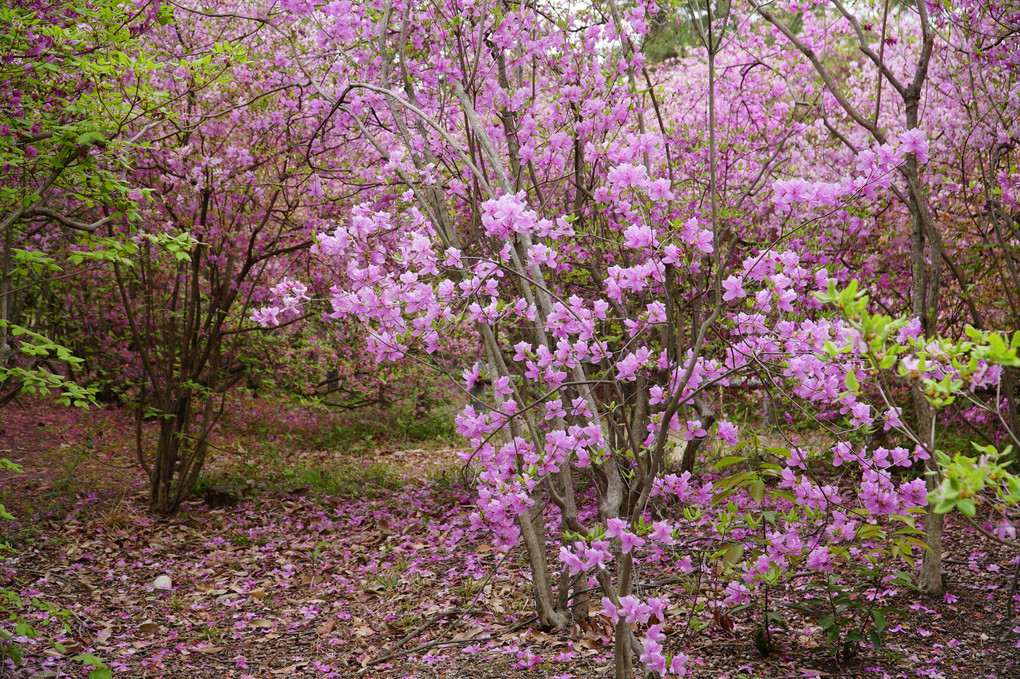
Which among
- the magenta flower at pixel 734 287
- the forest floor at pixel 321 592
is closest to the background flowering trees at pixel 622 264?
the magenta flower at pixel 734 287

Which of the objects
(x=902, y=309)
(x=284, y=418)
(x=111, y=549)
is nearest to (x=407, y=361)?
(x=284, y=418)

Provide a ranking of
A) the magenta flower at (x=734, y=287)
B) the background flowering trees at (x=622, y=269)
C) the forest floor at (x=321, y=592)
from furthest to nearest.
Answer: the forest floor at (x=321, y=592)
the background flowering trees at (x=622, y=269)
the magenta flower at (x=734, y=287)

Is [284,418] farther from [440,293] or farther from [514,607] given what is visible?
[440,293]

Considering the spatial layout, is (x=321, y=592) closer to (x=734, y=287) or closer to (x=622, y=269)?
(x=622, y=269)

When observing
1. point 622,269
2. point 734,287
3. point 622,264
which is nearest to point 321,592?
point 622,264

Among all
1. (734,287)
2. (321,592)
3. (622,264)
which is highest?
(622,264)

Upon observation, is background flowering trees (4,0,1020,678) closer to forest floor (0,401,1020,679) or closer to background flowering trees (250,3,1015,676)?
background flowering trees (250,3,1015,676)

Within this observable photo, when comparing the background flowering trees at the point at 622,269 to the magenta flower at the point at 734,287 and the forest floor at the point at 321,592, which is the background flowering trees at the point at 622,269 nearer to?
the magenta flower at the point at 734,287

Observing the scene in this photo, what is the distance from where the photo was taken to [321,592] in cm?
462

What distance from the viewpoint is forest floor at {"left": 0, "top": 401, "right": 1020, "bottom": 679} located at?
10.7 ft

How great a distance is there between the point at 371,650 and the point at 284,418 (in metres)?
5.60

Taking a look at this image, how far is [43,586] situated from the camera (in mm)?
4426

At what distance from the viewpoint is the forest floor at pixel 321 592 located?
129 inches

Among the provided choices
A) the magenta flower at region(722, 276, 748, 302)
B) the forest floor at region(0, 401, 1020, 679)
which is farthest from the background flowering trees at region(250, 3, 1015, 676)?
the forest floor at region(0, 401, 1020, 679)
